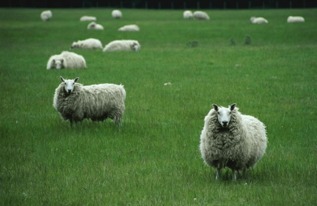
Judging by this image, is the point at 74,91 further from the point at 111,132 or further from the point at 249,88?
the point at 249,88

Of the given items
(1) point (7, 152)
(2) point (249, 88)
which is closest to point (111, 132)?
(1) point (7, 152)

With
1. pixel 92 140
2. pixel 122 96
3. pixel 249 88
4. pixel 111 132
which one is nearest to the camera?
pixel 92 140

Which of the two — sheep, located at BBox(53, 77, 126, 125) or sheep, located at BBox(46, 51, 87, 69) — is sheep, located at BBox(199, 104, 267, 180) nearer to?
sheep, located at BBox(53, 77, 126, 125)

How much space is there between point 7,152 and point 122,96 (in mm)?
3813

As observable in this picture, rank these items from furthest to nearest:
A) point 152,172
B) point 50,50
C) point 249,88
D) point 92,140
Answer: point 50,50
point 249,88
point 92,140
point 152,172

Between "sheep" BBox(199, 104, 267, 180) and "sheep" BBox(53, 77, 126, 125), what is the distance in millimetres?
4813

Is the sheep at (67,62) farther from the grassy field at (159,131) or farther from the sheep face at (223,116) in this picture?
the sheep face at (223,116)

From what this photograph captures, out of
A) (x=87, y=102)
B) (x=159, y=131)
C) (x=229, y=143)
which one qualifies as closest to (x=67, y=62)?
(x=87, y=102)

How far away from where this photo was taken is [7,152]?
12.1 meters

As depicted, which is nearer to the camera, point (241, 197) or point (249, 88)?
point (241, 197)
